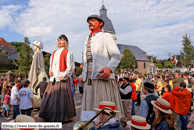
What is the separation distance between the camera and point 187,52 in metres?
31.0

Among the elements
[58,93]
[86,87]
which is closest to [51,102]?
[58,93]

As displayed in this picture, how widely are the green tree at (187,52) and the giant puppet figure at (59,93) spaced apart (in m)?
31.0

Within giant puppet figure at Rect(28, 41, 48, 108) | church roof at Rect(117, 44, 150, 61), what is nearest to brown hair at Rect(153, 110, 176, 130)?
giant puppet figure at Rect(28, 41, 48, 108)

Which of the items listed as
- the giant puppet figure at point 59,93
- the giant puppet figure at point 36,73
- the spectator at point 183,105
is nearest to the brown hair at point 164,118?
the spectator at point 183,105

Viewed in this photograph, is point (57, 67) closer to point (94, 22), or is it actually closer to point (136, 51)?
point (94, 22)

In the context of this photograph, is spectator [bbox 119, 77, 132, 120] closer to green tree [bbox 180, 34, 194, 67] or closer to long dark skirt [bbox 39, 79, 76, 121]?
long dark skirt [bbox 39, 79, 76, 121]

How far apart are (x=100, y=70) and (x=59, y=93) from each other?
101 inches

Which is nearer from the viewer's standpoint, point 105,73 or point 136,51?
point 105,73

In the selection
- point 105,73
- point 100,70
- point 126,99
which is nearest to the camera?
point 105,73

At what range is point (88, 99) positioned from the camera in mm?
3033

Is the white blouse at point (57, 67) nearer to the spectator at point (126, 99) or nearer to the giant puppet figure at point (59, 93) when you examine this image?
the giant puppet figure at point (59, 93)

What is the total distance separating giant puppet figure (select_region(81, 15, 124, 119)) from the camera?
2988 mm

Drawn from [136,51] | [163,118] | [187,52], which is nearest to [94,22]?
[163,118]

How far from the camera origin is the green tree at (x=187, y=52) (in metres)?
30.7
